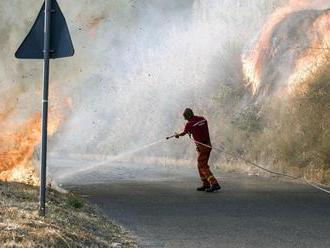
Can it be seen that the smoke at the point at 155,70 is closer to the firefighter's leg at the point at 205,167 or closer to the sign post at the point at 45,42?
the firefighter's leg at the point at 205,167

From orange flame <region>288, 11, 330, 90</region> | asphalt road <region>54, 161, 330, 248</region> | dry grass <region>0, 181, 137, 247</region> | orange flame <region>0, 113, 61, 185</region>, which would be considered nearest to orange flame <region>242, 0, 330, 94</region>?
orange flame <region>288, 11, 330, 90</region>

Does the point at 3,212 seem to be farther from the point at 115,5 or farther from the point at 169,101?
the point at 169,101

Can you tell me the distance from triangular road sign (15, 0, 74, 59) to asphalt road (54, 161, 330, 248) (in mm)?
2656

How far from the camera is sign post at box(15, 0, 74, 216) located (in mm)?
7711

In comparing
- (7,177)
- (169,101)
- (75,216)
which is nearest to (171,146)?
(169,101)

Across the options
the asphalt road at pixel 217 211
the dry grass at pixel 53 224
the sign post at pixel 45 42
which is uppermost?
the sign post at pixel 45 42

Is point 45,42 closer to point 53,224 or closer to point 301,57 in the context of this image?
point 53,224

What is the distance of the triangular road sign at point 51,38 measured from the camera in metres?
7.74

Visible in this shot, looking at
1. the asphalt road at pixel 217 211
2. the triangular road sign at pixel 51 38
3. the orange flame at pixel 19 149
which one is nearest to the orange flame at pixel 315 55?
the asphalt road at pixel 217 211

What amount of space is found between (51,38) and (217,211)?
446cm

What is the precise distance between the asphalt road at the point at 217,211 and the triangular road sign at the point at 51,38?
105 inches

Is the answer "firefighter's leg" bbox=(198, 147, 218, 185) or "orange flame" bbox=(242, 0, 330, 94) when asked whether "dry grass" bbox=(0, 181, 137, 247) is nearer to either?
"firefighter's leg" bbox=(198, 147, 218, 185)

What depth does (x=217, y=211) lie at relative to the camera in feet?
35.0

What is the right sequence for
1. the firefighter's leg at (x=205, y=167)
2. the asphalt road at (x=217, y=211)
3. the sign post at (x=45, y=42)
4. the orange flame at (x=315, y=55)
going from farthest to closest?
1. the orange flame at (x=315, y=55)
2. the firefighter's leg at (x=205, y=167)
3. the asphalt road at (x=217, y=211)
4. the sign post at (x=45, y=42)
